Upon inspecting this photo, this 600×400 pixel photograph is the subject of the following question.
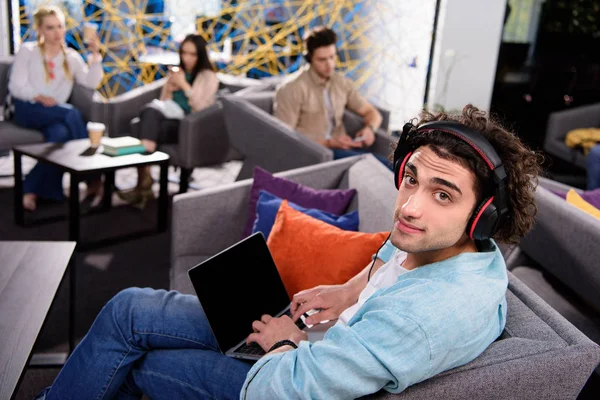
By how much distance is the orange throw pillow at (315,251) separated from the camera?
2053mm

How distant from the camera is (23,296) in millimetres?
1997

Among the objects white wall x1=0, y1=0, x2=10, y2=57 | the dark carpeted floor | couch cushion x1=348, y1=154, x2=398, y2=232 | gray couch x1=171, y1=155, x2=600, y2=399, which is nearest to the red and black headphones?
gray couch x1=171, y1=155, x2=600, y2=399

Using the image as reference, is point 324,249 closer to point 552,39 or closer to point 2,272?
point 2,272

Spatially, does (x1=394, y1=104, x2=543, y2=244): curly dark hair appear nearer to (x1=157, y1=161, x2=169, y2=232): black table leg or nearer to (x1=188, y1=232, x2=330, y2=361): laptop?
(x1=188, y1=232, x2=330, y2=361): laptop

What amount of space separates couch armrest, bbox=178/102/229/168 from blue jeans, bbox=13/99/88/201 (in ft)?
2.42

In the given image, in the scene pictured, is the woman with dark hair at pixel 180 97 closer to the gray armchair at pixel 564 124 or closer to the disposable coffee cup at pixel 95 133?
the disposable coffee cup at pixel 95 133

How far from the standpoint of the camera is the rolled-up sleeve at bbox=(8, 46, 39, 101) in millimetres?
4363

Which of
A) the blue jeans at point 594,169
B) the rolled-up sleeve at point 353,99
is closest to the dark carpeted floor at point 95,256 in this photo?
the rolled-up sleeve at point 353,99

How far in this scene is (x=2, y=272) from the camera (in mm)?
2158

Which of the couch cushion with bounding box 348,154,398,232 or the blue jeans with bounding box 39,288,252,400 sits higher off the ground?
the couch cushion with bounding box 348,154,398,232

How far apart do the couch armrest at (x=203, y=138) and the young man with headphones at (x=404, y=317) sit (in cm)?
267

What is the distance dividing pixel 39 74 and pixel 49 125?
0.36m

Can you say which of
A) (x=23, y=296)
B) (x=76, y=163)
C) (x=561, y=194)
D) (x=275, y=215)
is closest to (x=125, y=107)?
(x=76, y=163)

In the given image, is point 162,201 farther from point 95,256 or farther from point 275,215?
point 275,215
